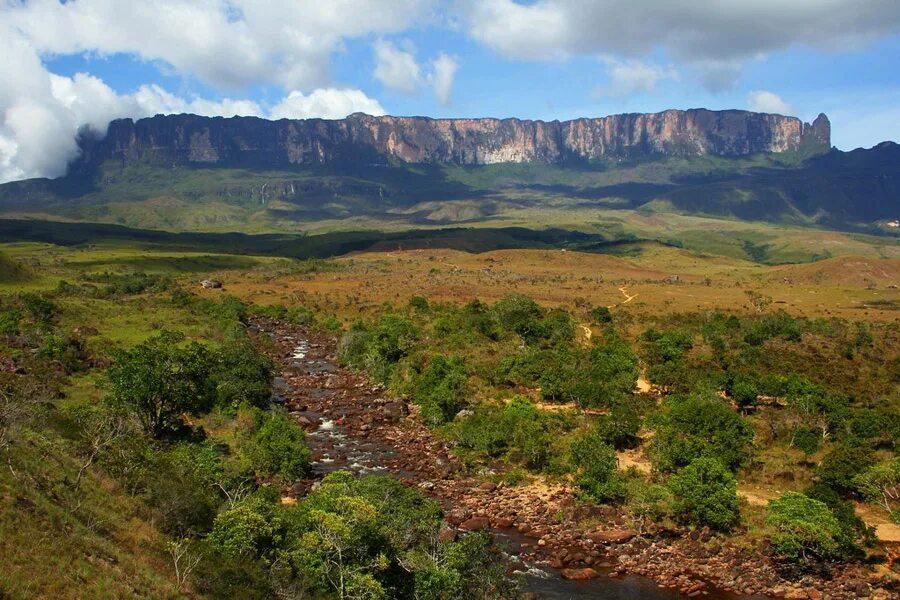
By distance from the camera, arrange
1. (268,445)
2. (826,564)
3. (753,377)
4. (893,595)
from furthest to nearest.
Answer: (753,377) → (268,445) → (826,564) → (893,595)

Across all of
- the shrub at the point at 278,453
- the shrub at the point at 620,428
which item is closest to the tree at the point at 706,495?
the shrub at the point at 620,428

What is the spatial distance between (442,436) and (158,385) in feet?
71.9

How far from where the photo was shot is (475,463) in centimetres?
4838

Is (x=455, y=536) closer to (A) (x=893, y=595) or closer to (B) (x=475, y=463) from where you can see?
(B) (x=475, y=463)

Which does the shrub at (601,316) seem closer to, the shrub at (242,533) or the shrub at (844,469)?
the shrub at (844,469)

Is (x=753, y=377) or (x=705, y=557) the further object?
(x=753, y=377)

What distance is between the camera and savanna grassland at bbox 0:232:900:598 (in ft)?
79.9

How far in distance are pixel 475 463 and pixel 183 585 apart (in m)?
29.1

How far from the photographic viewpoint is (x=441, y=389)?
58906mm

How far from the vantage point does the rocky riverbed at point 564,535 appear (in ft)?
108

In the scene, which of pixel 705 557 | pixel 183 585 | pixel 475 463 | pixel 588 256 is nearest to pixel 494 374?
pixel 475 463

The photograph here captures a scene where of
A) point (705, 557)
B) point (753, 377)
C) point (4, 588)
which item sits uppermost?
point (4, 588)

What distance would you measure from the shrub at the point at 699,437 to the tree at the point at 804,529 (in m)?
7.08

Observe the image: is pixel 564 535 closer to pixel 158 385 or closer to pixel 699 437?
pixel 699 437
